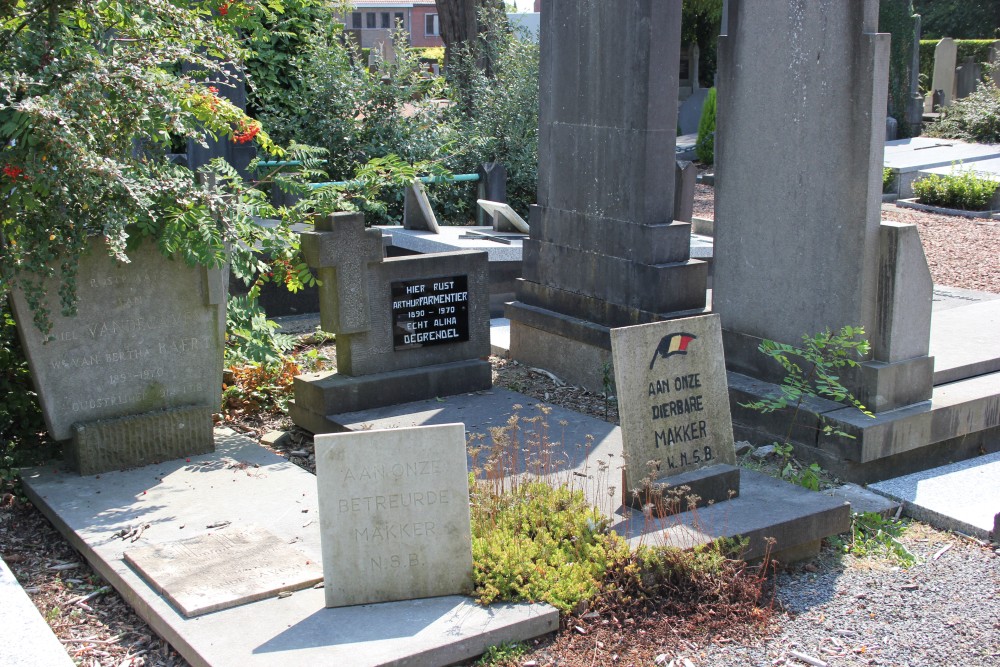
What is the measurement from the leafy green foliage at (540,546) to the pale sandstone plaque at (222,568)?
76 centimetres

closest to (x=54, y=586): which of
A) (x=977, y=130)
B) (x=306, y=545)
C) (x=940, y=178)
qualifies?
(x=306, y=545)

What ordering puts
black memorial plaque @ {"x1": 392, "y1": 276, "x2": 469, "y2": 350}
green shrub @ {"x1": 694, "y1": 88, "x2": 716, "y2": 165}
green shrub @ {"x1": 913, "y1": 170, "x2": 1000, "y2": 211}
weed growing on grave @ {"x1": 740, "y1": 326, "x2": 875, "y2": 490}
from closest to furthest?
weed growing on grave @ {"x1": 740, "y1": 326, "x2": 875, "y2": 490} < black memorial plaque @ {"x1": 392, "y1": 276, "x2": 469, "y2": 350} < green shrub @ {"x1": 913, "y1": 170, "x2": 1000, "y2": 211} < green shrub @ {"x1": 694, "y1": 88, "x2": 716, "y2": 165}

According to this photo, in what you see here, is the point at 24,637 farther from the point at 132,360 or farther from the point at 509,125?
the point at 509,125

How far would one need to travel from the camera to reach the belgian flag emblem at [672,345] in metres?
5.05

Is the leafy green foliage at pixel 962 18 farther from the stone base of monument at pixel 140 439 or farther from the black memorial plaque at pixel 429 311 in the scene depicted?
the stone base of monument at pixel 140 439

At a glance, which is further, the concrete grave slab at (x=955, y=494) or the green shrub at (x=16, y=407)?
the green shrub at (x=16, y=407)

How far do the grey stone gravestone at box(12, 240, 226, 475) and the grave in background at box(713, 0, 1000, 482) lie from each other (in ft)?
10.8

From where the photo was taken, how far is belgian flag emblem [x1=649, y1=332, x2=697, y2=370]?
5.05m

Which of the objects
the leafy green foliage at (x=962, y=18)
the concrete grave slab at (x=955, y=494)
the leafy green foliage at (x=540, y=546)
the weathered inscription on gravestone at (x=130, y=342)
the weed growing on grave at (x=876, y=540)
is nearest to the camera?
the leafy green foliage at (x=540, y=546)

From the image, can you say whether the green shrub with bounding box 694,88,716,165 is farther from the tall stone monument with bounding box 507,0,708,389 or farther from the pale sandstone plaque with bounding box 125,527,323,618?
the pale sandstone plaque with bounding box 125,527,323,618

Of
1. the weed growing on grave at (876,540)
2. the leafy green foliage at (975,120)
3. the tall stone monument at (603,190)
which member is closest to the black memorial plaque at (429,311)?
the tall stone monument at (603,190)

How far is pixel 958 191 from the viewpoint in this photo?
54.0 feet

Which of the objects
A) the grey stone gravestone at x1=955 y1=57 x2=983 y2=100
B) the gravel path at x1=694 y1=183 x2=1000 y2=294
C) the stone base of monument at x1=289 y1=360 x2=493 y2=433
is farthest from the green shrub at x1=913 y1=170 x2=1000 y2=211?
the grey stone gravestone at x1=955 y1=57 x2=983 y2=100

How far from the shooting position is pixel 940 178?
55.6ft
